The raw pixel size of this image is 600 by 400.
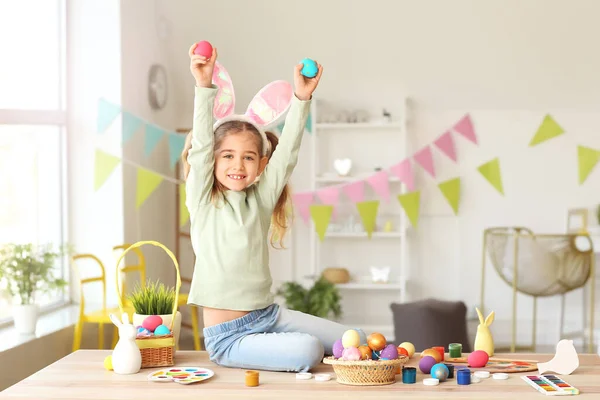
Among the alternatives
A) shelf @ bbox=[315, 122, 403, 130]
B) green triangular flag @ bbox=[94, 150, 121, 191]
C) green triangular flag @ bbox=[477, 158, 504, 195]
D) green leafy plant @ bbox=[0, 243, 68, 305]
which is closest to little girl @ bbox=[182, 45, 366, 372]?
green leafy plant @ bbox=[0, 243, 68, 305]

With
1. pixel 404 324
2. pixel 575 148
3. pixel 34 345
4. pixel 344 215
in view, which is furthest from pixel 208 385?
pixel 575 148

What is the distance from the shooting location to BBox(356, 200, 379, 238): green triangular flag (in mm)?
4918

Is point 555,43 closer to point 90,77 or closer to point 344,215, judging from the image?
point 344,215

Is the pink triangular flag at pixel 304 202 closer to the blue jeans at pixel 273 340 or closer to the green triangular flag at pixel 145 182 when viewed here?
the green triangular flag at pixel 145 182

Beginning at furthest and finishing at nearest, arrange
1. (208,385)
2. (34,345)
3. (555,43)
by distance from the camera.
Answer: (555,43) < (34,345) < (208,385)

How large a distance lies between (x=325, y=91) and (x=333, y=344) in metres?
3.40

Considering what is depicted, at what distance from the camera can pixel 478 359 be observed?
2.13m

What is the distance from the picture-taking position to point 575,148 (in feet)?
17.7

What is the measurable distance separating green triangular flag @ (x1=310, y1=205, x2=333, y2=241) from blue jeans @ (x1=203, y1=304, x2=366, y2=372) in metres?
2.76

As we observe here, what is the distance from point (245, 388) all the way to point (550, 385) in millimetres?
667

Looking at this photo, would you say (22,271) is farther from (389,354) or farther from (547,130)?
(547,130)

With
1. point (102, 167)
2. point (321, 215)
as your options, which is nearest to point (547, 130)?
point (321, 215)

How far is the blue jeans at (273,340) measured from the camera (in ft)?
6.84

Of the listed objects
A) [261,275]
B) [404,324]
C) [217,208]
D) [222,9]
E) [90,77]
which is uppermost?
[222,9]
